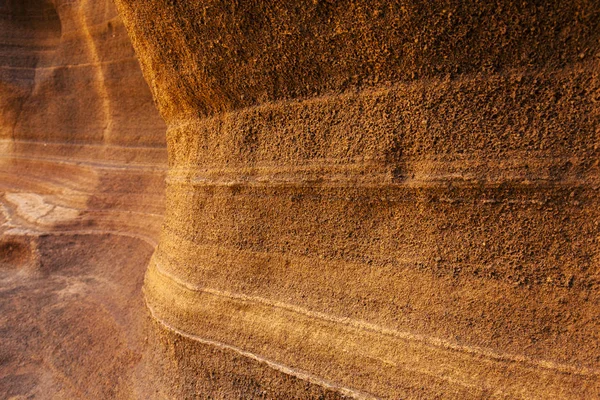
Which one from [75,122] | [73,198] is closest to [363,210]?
[73,198]

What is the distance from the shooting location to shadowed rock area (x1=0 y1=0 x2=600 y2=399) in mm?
924

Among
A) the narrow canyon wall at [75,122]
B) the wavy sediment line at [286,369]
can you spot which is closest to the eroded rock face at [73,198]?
the narrow canyon wall at [75,122]

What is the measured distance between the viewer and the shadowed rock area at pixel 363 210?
0.92 metres

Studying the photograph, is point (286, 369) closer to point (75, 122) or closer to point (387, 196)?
point (387, 196)

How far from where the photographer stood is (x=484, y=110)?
98 cm

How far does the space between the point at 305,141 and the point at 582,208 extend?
0.70 m

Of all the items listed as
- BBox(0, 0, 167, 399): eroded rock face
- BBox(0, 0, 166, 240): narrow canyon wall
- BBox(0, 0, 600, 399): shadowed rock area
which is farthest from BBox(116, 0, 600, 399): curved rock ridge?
BBox(0, 0, 166, 240): narrow canyon wall

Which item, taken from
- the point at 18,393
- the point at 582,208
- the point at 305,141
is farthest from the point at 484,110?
the point at 18,393

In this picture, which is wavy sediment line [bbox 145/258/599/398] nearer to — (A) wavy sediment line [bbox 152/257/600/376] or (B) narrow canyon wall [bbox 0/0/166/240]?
(A) wavy sediment line [bbox 152/257/600/376]

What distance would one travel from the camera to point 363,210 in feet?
3.80

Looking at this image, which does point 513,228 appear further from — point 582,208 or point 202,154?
point 202,154

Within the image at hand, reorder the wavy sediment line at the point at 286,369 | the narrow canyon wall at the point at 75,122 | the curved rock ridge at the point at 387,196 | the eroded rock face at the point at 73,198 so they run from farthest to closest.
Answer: the narrow canyon wall at the point at 75,122, the eroded rock face at the point at 73,198, the wavy sediment line at the point at 286,369, the curved rock ridge at the point at 387,196

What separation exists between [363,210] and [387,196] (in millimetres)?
81

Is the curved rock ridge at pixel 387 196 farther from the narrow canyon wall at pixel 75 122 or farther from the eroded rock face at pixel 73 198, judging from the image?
the narrow canyon wall at pixel 75 122
